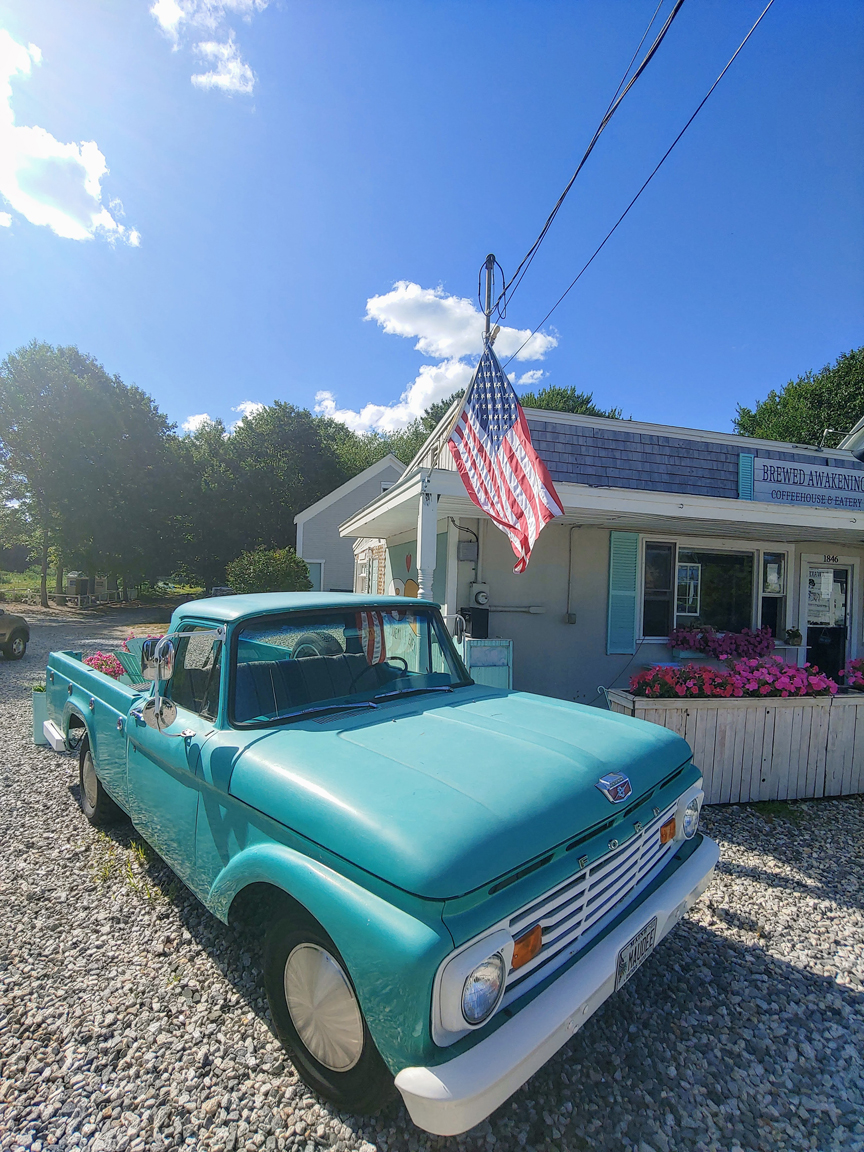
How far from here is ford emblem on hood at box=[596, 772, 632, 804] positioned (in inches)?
81.0

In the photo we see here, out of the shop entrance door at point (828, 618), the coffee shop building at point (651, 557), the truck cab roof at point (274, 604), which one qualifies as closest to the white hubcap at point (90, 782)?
the truck cab roof at point (274, 604)

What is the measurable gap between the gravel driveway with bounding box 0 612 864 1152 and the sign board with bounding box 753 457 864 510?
6.05 m

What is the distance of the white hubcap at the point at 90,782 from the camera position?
412 cm

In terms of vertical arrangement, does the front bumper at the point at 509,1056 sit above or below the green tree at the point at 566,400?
below

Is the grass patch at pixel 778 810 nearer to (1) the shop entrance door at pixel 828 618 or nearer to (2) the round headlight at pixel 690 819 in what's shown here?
(2) the round headlight at pixel 690 819

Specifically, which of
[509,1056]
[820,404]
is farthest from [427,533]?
[820,404]

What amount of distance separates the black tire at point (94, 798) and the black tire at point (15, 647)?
10.6 metres

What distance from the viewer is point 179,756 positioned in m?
2.58

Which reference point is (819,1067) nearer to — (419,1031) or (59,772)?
(419,1031)

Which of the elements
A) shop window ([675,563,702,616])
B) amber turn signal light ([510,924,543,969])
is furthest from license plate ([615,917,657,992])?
shop window ([675,563,702,616])

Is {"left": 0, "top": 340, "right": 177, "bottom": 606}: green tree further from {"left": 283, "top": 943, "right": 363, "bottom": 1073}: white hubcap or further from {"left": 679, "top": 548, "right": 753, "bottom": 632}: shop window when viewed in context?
{"left": 283, "top": 943, "right": 363, "bottom": 1073}: white hubcap

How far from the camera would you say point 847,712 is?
505 cm

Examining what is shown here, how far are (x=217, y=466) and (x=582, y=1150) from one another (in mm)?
37026

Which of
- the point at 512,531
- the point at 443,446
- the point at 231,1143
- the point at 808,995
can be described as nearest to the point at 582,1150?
the point at 231,1143
